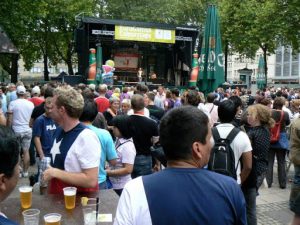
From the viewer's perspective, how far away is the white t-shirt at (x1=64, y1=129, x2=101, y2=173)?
274 cm

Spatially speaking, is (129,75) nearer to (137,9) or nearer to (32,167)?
(137,9)

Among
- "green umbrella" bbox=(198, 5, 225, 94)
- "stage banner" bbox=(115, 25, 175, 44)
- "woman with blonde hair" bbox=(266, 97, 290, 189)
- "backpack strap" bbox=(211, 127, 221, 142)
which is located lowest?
"woman with blonde hair" bbox=(266, 97, 290, 189)

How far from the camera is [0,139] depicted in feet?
4.53

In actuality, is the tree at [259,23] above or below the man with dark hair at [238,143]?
above

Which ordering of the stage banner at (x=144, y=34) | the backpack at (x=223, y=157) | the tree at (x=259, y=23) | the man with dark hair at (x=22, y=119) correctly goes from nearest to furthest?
1. the backpack at (x=223, y=157)
2. the man with dark hair at (x=22, y=119)
3. the stage banner at (x=144, y=34)
4. the tree at (x=259, y=23)

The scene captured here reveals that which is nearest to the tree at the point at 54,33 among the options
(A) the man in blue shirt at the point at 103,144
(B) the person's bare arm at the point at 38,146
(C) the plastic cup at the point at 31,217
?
(B) the person's bare arm at the point at 38,146

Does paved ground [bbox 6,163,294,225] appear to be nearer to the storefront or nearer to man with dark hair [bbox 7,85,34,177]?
man with dark hair [bbox 7,85,34,177]

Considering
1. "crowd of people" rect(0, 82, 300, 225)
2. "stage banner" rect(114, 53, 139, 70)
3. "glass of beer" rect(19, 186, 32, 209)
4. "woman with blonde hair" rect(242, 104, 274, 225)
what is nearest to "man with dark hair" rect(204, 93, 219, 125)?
"crowd of people" rect(0, 82, 300, 225)

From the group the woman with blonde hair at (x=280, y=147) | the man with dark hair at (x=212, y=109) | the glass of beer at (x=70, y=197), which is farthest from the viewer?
the man with dark hair at (x=212, y=109)

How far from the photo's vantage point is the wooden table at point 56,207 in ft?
8.44

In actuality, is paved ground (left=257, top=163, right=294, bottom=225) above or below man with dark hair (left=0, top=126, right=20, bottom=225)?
below

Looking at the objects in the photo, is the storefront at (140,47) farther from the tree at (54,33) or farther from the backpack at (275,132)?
the backpack at (275,132)

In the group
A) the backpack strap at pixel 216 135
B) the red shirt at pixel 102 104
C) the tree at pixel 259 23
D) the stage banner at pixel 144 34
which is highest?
the tree at pixel 259 23

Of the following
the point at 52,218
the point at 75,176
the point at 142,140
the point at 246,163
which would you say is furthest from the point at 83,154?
the point at 142,140
